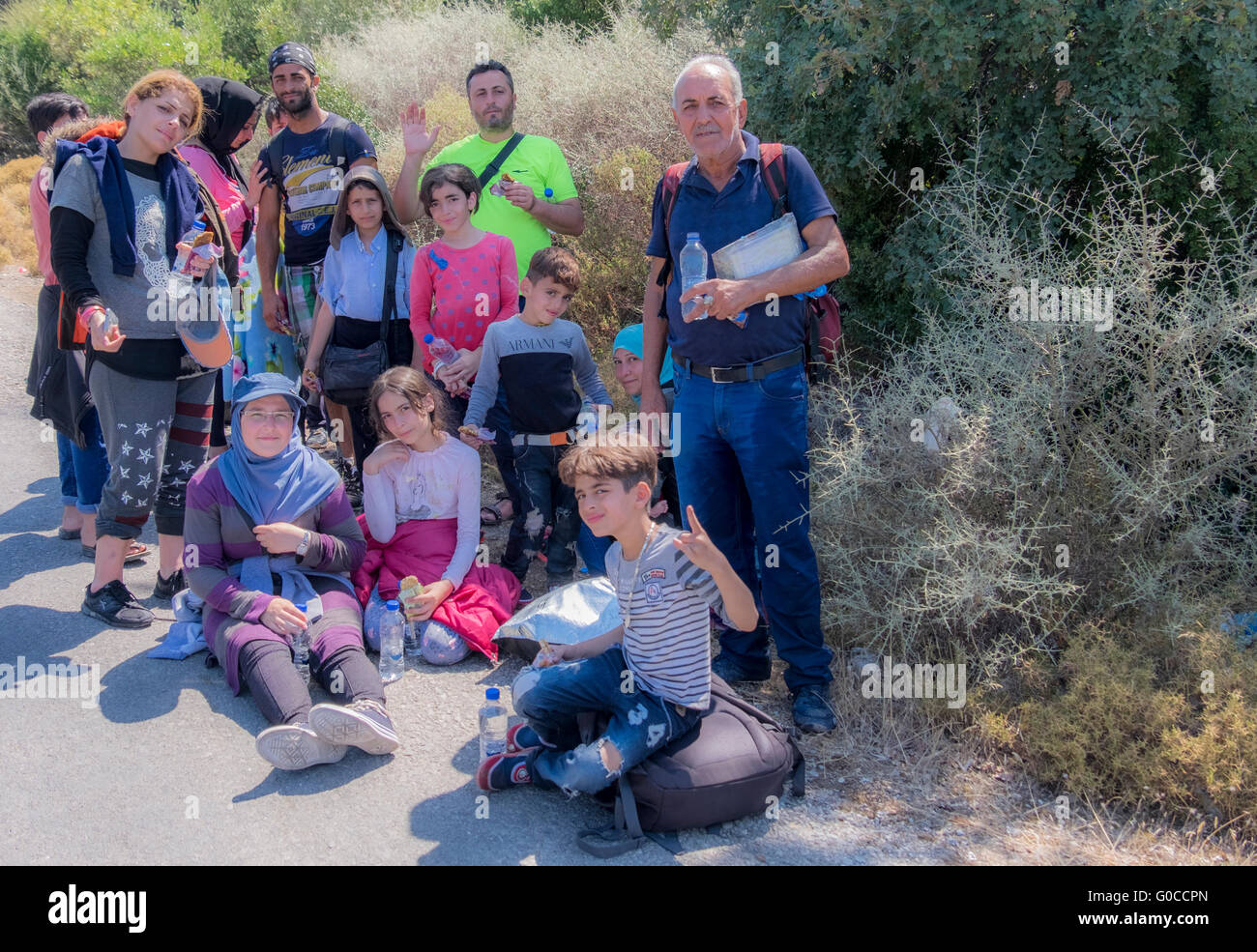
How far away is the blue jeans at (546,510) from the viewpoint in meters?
5.05

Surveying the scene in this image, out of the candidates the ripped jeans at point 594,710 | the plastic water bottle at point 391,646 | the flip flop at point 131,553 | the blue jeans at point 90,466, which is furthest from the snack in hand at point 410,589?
the blue jeans at point 90,466

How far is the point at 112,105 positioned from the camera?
14.5 m

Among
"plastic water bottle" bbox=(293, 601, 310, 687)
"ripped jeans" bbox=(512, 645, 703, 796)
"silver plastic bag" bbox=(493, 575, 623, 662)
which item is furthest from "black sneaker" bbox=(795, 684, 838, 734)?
"plastic water bottle" bbox=(293, 601, 310, 687)

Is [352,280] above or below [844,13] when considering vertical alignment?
below

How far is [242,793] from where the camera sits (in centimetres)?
339

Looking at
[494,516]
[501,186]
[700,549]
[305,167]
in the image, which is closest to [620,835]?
[700,549]

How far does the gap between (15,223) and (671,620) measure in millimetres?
13177

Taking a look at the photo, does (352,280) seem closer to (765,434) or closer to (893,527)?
(765,434)

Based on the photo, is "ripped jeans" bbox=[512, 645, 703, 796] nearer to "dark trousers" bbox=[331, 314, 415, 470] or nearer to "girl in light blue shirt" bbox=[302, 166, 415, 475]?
"dark trousers" bbox=[331, 314, 415, 470]

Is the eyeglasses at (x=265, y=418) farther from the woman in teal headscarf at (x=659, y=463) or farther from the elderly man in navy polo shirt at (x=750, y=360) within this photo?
the elderly man in navy polo shirt at (x=750, y=360)

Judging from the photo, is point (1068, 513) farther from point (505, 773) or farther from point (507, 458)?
point (507, 458)

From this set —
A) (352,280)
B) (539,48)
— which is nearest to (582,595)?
(352,280)

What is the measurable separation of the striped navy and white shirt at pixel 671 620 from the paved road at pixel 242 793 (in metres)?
0.46

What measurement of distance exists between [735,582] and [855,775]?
3.24 feet
